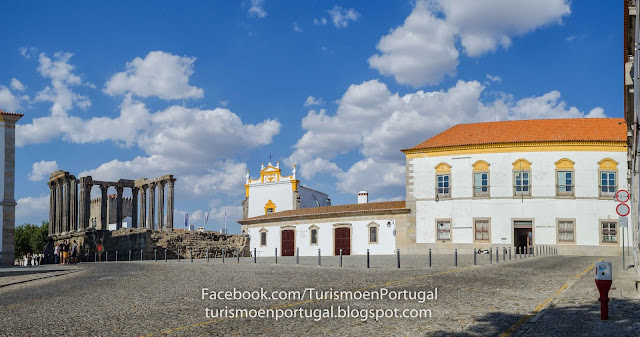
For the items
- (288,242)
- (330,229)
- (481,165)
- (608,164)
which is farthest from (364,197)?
(608,164)

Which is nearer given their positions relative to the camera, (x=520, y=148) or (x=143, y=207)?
(x=520, y=148)

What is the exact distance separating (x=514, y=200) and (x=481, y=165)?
3.12m

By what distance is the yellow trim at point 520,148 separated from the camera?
3850 cm

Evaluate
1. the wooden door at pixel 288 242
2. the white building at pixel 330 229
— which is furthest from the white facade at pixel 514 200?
the wooden door at pixel 288 242

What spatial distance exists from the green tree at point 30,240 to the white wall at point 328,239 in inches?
1550

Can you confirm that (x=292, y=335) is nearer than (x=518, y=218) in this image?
Yes

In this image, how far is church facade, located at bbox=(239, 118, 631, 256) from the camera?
38.5m

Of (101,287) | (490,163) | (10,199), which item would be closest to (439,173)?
(490,163)

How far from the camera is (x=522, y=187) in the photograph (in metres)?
39.7

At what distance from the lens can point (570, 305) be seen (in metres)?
9.78

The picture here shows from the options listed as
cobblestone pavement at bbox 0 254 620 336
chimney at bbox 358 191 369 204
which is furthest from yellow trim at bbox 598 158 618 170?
cobblestone pavement at bbox 0 254 620 336

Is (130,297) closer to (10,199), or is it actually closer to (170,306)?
(170,306)

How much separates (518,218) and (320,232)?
1399 cm

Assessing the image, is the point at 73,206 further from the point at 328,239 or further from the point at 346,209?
the point at 346,209
